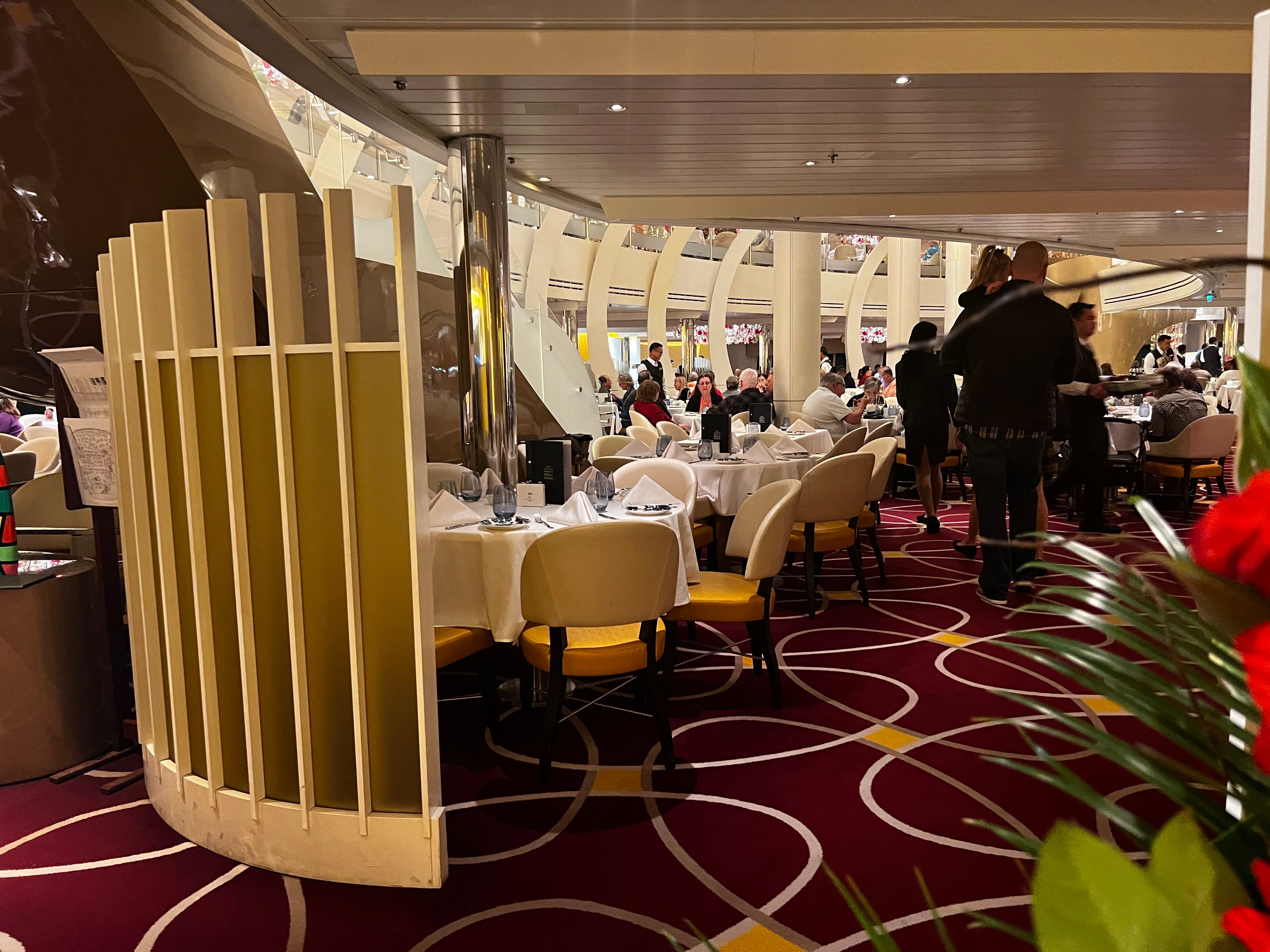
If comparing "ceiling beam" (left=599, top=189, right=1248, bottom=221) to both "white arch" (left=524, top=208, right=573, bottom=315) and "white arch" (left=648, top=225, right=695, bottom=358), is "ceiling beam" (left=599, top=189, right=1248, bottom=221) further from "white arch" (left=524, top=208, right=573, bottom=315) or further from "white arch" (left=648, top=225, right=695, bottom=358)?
"white arch" (left=648, top=225, right=695, bottom=358)

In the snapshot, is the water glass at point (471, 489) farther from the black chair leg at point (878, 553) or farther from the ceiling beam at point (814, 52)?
the black chair leg at point (878, 553)

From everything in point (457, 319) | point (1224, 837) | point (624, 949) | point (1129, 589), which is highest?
point (457, 319)

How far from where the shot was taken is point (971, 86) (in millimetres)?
5176

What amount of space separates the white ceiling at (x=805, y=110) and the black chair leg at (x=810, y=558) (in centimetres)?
246

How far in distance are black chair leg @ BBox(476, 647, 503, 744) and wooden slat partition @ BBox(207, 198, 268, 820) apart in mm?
903

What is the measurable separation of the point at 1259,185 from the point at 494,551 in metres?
2.77

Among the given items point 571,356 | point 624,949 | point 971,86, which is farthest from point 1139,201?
point 624,949

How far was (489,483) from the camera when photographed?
156 inches

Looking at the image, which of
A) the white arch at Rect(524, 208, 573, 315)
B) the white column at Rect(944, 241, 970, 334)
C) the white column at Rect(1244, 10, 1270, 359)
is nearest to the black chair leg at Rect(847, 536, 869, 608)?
the white column at Rect(1244, 10, 1270, 359)

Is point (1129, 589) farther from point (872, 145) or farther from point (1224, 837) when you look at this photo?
point (872, 145)

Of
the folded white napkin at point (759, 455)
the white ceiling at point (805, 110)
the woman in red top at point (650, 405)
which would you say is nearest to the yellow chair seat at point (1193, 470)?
the white ceiling at point (805, 110)

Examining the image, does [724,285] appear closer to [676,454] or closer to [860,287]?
[860,287]

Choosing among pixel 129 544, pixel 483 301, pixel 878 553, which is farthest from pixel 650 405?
pixel 129 544

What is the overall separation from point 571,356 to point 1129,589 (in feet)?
37.0
